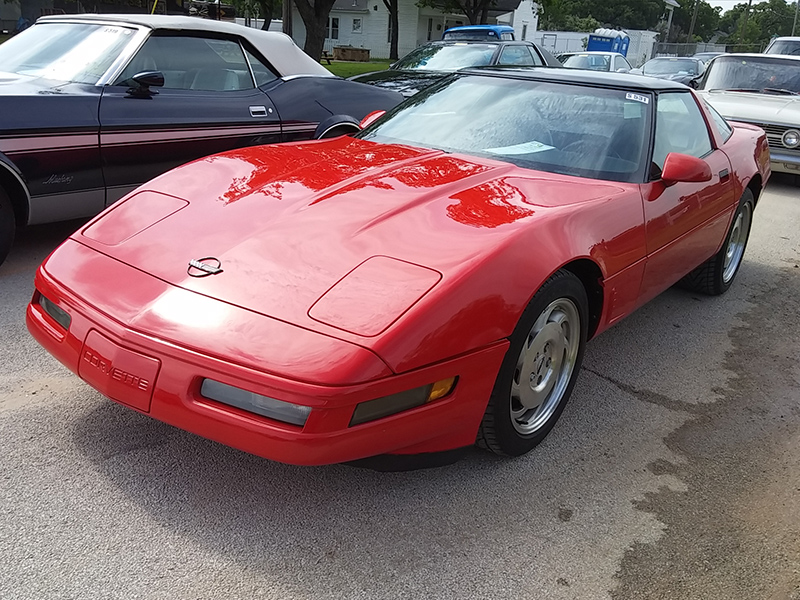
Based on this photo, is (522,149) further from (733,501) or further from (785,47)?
(785,47)

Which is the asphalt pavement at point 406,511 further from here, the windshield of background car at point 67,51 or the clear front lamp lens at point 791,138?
the clear front lamp lens at point 791,138

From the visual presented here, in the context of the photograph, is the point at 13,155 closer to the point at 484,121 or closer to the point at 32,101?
the point at 32,101

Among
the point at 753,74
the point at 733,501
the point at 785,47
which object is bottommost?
the point at 733,501

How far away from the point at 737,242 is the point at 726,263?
0.23 metres

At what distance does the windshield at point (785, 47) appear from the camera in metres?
14.5

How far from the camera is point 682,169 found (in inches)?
124

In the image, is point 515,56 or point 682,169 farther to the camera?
point 515,56

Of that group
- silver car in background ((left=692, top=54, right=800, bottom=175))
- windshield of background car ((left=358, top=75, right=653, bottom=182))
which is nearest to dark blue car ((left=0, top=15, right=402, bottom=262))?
windshield of background car ((left=358, top=75, right=653, bottom=182))

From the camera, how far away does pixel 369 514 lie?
7.53 ft

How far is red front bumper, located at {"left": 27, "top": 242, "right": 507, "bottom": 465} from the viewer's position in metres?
1.96

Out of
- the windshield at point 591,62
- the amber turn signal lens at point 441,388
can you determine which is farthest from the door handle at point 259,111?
the windshield at point 591,62

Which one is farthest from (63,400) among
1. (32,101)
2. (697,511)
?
(697,511)

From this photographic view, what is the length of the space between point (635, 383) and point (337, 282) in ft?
6.02

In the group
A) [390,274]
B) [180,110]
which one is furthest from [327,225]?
[180,110]
